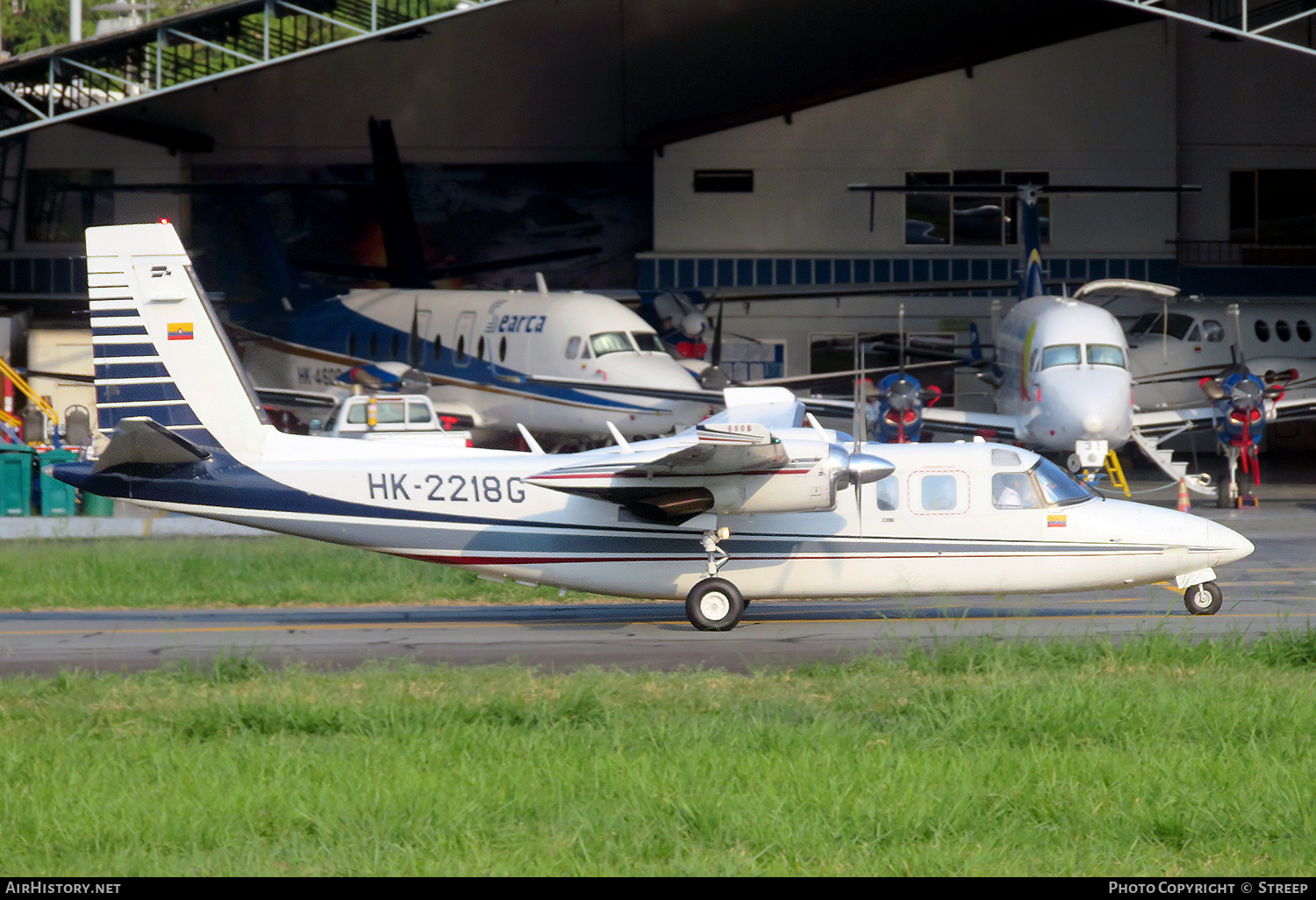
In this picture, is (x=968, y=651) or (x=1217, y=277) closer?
(x=968, y=651)

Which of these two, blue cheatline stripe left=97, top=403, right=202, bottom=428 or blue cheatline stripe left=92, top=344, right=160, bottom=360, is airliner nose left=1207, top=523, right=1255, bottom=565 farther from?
blue cheatline stripe left=92, top=344, right=160, bottom=360

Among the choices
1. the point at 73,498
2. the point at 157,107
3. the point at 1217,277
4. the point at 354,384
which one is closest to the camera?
the point at 73,498

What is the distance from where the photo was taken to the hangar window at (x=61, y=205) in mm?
37344

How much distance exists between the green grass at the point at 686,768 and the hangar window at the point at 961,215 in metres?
25.9

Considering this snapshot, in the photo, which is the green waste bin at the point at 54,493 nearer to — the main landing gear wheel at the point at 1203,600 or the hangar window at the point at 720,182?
the main landing gear wheel at the point at 1203,600

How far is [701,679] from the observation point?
10781 millimetres

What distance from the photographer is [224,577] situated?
686 inches

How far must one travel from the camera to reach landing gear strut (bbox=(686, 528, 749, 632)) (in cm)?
1348

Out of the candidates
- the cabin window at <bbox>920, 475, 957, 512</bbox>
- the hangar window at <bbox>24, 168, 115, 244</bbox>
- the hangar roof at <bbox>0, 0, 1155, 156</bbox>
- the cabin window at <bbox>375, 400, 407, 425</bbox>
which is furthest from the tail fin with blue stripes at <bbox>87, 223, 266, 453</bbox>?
the hangar window at <bbox>24, 168, 115, 244</bbox>

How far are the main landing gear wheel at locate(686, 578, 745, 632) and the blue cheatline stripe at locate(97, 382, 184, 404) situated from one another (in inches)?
214

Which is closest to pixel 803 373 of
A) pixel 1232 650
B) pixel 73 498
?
pixel 73 498

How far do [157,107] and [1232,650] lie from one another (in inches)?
1390

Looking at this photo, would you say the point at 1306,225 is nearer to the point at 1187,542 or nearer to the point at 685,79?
the point at 685,79

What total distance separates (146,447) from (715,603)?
557 cm
